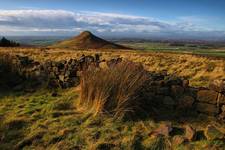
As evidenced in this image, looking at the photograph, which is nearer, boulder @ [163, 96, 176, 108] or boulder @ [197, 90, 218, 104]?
boulder @ [197, 90, 218, 104]

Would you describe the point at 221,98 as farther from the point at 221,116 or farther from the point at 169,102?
the point at 169,102

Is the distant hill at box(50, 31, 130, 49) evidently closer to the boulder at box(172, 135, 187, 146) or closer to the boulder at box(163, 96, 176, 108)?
the boulder at box(163, 96, 176, 108)

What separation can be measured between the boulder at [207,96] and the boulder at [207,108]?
83mm

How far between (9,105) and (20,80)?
8.27 feet

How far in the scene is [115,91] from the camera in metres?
6.54

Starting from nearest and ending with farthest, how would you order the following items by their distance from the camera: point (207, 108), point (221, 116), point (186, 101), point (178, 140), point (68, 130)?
point (178, 140)
point (68, 130)
point (221, 116)
point (207, 108)
point (186, 101)

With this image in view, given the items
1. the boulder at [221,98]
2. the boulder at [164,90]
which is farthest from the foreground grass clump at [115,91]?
the boulder at [221,98]

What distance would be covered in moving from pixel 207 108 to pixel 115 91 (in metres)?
1.86

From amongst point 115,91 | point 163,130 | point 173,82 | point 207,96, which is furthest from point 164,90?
point 163,130

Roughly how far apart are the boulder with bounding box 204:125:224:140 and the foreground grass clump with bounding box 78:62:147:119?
1533 mm

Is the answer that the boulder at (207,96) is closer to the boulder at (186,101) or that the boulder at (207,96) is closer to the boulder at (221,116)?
the boulder at (186,101)

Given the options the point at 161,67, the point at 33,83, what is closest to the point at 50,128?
the point at 33,83

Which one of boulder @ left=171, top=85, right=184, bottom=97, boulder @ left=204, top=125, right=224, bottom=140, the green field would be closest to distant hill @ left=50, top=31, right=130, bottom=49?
the green field

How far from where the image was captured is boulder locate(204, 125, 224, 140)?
515 centimetres
